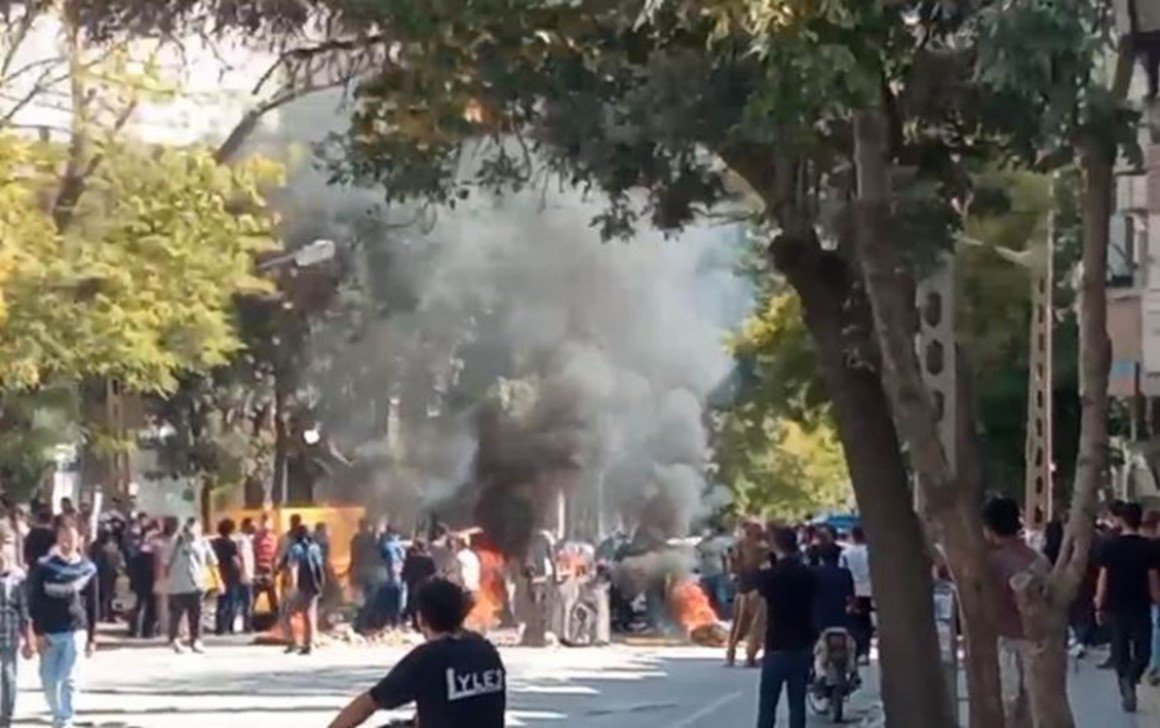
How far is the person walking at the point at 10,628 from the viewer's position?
20250 millimetres

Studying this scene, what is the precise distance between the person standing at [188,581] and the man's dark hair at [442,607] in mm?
23030

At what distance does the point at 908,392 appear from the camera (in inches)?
460

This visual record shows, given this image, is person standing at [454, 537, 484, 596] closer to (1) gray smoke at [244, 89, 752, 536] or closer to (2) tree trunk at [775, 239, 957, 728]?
(1) gray smoke at [244, 89, 752, 536]

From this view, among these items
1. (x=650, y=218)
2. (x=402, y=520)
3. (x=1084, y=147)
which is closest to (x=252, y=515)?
(x=402, y=520)

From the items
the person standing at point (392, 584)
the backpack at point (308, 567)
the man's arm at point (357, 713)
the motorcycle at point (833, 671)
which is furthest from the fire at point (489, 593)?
the man's arm at point (357, 713)

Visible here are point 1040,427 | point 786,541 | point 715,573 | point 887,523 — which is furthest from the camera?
point 715,573

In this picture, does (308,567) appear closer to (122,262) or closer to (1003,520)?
(122,262)

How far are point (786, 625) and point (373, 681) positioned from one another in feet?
34.3

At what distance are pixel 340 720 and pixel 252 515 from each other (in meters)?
36.0

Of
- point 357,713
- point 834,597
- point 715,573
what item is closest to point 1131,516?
point 834,597

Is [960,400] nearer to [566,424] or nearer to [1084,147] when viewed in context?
[1084,147]

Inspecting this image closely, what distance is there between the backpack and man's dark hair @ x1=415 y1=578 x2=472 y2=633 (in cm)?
2244

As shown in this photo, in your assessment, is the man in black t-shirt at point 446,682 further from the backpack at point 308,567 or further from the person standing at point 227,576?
the person standing at point 227,576

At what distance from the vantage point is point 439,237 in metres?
47.0
